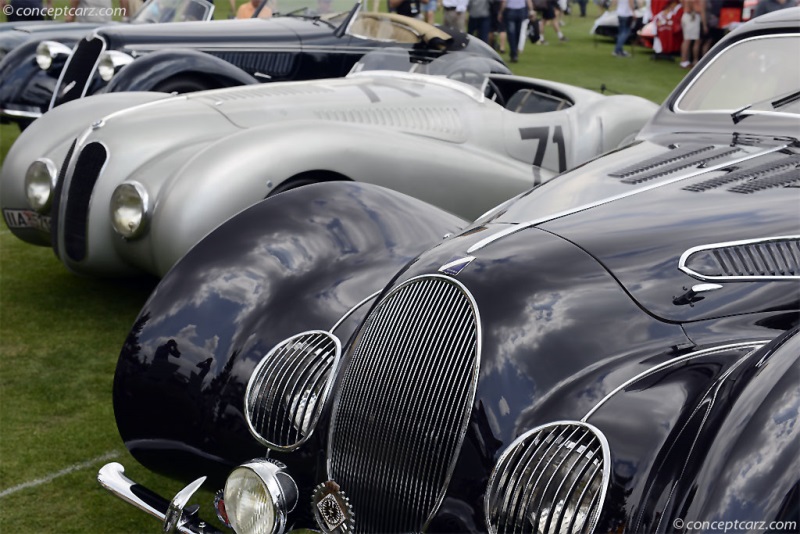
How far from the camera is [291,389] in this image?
8.85 feet

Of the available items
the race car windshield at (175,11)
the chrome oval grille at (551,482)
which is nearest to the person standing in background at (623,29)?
the race car windshield at (175,11)

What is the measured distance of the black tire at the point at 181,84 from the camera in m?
7.37

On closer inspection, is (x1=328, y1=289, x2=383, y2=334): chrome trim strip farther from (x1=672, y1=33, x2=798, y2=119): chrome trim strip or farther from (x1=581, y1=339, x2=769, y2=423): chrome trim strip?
(x1=672, y1=33, x2=798, y2=119): chrome trim strip

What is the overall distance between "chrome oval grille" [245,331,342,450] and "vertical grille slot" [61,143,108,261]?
2528 millimetres

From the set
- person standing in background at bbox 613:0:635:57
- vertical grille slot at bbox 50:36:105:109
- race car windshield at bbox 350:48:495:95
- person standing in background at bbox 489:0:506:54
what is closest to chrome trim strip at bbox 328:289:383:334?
race car windshield at bbox 350:48:495:95

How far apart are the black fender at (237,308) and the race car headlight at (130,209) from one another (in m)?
1.55

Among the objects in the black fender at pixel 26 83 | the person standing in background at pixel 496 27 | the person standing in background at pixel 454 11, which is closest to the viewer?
the black fender at pixel 26 83

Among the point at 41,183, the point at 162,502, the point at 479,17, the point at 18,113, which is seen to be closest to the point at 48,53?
the point at 18,113

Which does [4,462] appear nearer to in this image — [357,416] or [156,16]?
[357,416]

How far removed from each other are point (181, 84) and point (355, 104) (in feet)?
6.85

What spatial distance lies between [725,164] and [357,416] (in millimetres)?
1410

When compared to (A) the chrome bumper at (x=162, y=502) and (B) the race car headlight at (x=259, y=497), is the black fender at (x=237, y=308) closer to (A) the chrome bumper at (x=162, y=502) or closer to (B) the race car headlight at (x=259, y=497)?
(A) the chrome bumper at (x=162, y=502)

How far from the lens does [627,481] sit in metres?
1.95

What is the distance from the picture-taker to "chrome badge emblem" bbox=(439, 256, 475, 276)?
236 centimetres
